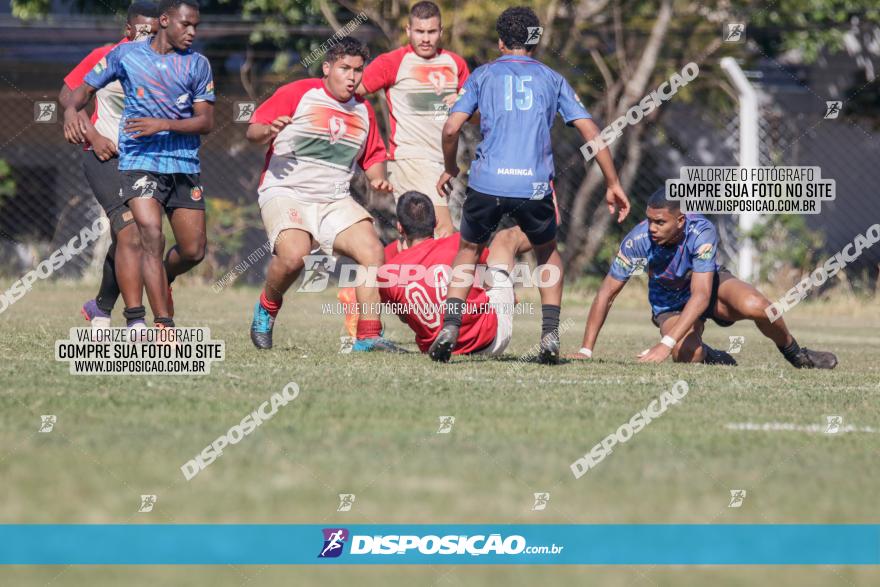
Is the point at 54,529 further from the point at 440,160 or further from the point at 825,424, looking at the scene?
the point at 440,160

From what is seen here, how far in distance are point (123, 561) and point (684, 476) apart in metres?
1.92

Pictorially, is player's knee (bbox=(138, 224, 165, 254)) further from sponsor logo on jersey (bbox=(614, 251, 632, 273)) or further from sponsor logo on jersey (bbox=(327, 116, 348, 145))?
sponsor logo on jersey (bbox=(614, 251, 632, 273))

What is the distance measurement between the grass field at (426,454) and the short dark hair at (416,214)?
1234 millimetres

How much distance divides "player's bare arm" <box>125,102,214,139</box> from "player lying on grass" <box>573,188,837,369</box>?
9.03 ft

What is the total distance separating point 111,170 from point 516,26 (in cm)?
276

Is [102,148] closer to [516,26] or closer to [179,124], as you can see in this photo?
[179,124]

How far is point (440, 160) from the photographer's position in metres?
10.1

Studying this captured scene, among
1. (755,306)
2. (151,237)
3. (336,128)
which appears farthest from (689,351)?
(151,237)

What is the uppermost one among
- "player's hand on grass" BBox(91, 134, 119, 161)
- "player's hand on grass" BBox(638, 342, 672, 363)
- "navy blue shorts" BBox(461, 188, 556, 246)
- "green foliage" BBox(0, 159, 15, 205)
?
"player's hand on grass" BBox(91, 134, 119, 161)

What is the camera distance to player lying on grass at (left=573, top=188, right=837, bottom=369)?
327 inches

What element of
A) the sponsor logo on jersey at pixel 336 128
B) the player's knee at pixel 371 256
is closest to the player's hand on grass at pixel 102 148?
the sponsor logo on jersey at pixel 336 128

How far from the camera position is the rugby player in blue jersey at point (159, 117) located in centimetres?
784

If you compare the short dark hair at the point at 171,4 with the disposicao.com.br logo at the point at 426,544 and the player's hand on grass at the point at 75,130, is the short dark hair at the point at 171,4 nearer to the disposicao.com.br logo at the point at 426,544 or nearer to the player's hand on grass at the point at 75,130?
the player's hand on grass at the point at 75,130

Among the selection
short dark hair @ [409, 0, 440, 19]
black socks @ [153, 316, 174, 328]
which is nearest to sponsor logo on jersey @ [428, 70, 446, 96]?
short dark hair @ [409, 0, 440, 19]
